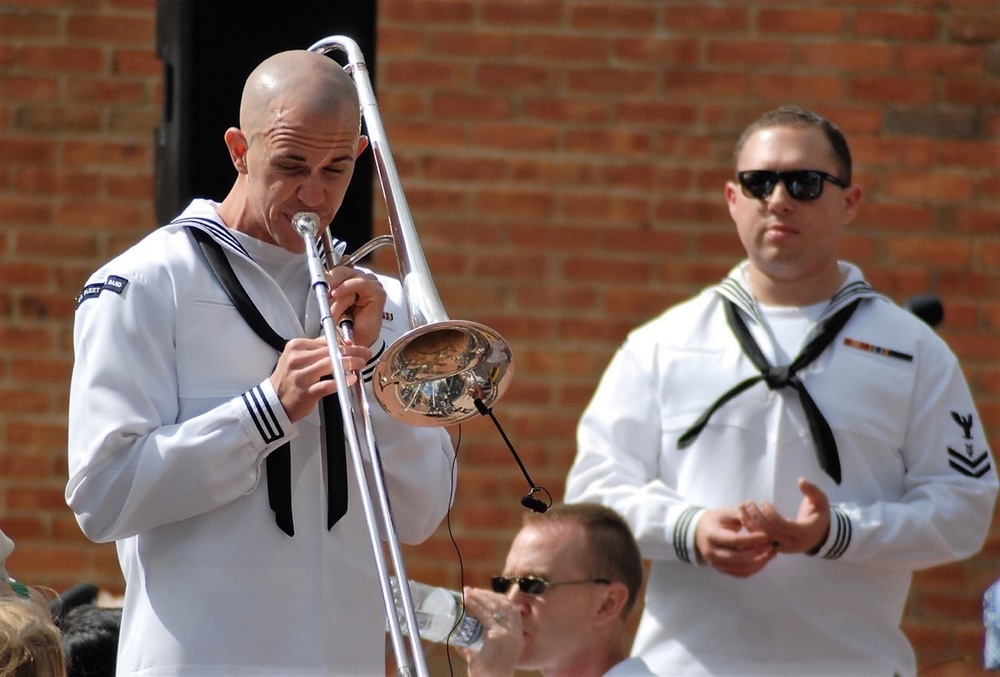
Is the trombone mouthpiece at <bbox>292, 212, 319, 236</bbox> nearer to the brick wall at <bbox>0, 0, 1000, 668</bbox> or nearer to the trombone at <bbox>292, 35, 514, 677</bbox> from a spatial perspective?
the trombone at <bbox>292, 35, 514, 677</bbox>

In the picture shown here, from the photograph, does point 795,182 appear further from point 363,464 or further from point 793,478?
point 363,464

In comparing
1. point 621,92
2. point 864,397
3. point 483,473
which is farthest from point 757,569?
point 621,92

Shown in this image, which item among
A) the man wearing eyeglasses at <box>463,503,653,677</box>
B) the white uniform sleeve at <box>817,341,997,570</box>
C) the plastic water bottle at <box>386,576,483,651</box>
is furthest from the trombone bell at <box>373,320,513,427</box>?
the white uniform sleeve at <box>817,341,997,570</box>

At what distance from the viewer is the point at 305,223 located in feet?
10.9

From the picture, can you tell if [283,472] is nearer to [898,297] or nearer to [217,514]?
[217,514]

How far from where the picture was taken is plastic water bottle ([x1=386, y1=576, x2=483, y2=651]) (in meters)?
4.00

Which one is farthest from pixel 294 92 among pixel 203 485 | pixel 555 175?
pixel 555 175

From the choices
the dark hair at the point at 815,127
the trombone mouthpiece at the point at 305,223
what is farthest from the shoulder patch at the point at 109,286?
the dark hair at the point at 815,127

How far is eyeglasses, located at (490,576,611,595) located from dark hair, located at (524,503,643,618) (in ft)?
0.09

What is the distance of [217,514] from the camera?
3.29 metres

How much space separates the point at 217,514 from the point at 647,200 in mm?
3249

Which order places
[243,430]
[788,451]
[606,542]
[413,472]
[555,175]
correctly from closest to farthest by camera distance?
[243,430], [413,472], [606,542], [788,451], [555,175]

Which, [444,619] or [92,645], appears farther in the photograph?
[444,619]

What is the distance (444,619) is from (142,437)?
4.21 feet
